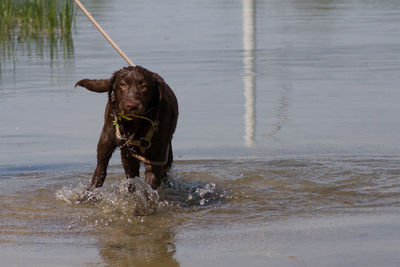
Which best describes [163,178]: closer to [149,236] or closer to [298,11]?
[149,236]

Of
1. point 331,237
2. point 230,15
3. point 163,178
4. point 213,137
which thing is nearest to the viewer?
point 331,237

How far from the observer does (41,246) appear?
19.7ft

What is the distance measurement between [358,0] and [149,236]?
83.1ft

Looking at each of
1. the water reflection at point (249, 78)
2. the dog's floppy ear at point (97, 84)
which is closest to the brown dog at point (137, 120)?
the dog's floppy ear at point (97, 84)

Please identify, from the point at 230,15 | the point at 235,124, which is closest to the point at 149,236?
the point at 235,124

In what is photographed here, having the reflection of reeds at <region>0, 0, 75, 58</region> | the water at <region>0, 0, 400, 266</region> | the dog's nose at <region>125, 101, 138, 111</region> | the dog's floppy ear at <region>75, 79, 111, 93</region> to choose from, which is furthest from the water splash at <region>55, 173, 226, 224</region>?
the reflection of reeds at <region>0, 0, 75, 58</region>

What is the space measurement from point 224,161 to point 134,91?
2.53m

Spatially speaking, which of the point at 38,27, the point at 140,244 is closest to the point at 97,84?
the point at 140,244

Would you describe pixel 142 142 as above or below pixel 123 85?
below

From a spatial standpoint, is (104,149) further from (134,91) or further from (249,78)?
(249,78)

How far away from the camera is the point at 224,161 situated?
29.0 ft

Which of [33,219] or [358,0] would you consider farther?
[358,0]

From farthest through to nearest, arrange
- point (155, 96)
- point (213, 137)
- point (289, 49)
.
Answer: point (289, 49), point (213, 137), point (155, 96)

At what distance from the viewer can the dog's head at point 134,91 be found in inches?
252
